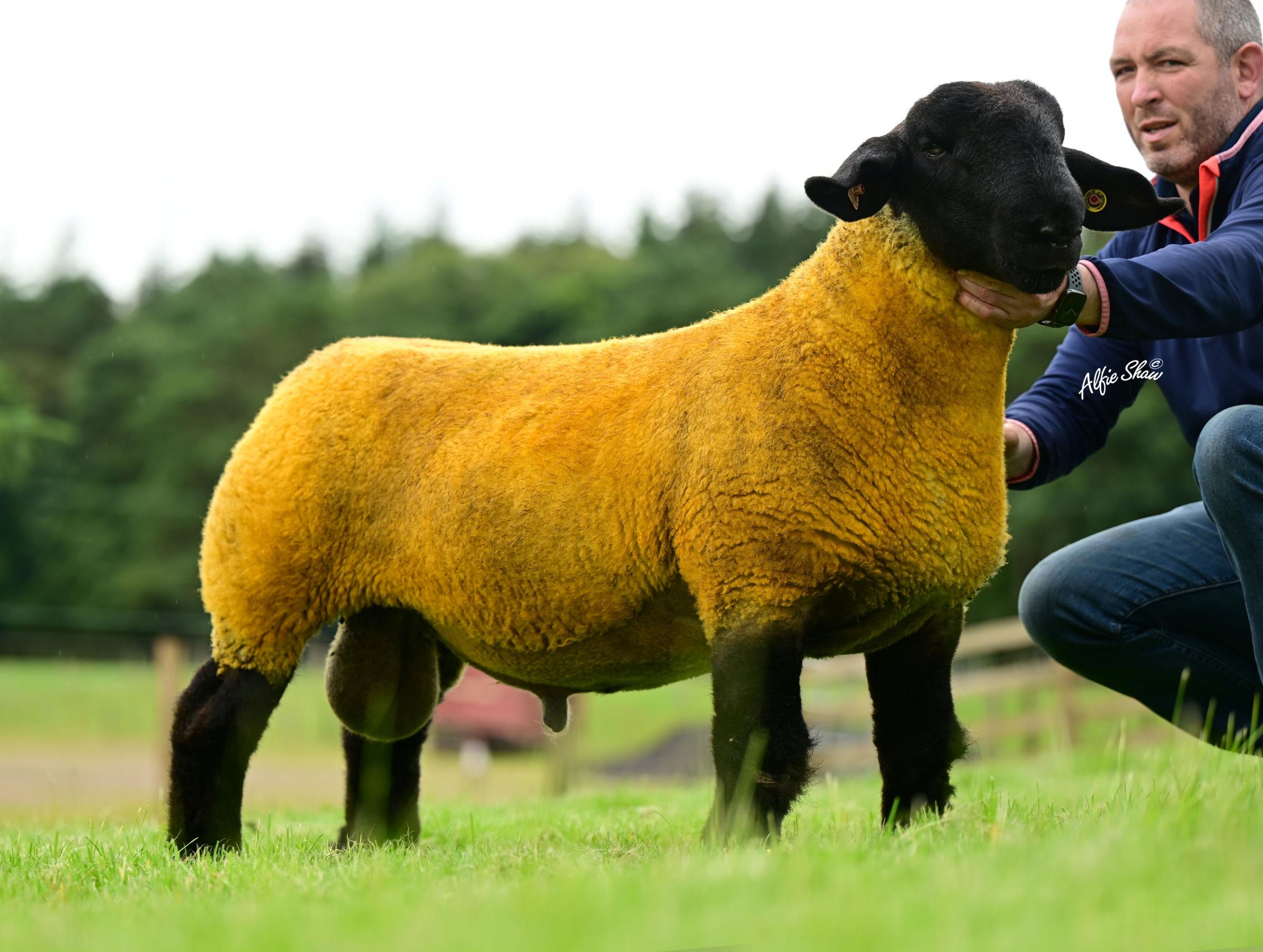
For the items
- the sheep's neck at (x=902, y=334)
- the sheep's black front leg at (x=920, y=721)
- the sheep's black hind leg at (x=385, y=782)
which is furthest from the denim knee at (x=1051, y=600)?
the sheep's black hind leg at (x=385, y=782)

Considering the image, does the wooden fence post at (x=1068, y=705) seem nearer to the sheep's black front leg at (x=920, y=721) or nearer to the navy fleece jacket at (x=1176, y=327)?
the navy fleece jacket at (x=1176, y=327)

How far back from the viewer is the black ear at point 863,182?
389 centimetres

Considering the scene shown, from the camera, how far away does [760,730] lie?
150 inches

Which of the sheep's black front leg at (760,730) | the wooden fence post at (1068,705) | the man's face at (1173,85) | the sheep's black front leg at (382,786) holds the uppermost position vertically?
the man's face at (1173,85)

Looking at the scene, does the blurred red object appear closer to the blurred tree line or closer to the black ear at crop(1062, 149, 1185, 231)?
the black ear at crop(1062, 149, 1185, 231)

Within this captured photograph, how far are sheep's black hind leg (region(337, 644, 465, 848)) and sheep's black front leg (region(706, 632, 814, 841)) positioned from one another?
1853 millimetres

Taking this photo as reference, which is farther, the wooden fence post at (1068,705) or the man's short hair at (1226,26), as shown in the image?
the wooden fence post at (1068,705)

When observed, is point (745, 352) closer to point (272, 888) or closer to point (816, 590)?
point (816, 590)

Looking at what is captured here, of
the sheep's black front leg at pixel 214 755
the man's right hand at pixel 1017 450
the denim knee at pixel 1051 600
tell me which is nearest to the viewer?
the sheep's black front leg at pixel 214 755

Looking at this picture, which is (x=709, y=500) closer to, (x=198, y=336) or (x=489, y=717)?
(x=489, y=717)

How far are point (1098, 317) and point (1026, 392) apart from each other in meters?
1.35

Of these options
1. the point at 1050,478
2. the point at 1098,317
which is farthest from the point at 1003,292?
the point at 1050,478

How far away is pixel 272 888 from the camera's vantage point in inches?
132

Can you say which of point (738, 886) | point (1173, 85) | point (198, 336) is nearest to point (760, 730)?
point (738, 886)
